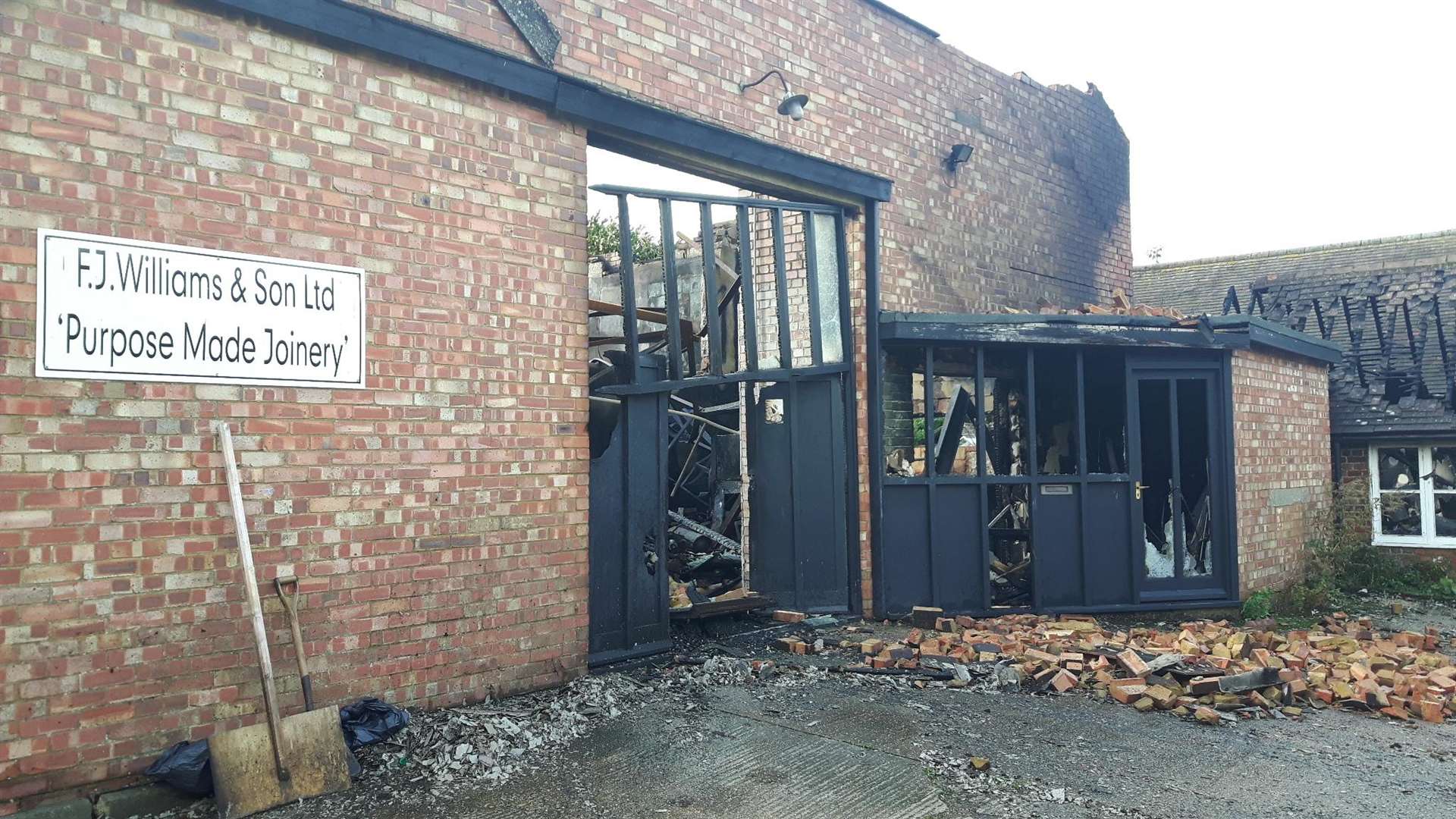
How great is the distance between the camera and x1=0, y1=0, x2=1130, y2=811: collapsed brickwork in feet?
13.4

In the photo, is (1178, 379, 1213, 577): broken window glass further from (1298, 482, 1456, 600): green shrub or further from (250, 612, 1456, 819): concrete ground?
(250, 612, 1456, 819): concrete ground

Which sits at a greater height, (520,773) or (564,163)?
(564,163)

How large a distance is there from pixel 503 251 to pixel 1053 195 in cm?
793

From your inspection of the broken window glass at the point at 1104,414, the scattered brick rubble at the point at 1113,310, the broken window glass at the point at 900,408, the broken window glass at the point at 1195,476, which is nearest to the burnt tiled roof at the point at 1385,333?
the scattered brick rubble at the point at 1113,310

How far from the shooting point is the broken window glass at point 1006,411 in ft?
Result: 31.4

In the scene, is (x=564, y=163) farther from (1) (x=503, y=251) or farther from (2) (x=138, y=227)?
(2) (x=138, y=227)

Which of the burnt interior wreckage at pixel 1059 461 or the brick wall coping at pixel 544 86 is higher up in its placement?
the brick wall coping at pixel 544 86

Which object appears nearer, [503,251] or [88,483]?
[88,483]

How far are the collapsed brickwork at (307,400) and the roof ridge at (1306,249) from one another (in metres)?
16.7

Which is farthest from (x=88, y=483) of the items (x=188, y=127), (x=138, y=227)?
(x=188, y=127)

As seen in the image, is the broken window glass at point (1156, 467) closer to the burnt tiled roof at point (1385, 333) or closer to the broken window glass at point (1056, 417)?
the broken window glass at point (1056, 417)

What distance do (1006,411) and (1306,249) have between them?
13667mm

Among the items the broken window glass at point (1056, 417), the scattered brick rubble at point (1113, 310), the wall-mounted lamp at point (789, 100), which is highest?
the wall-mounted lamp at point (789, 100)

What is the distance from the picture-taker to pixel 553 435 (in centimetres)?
605
